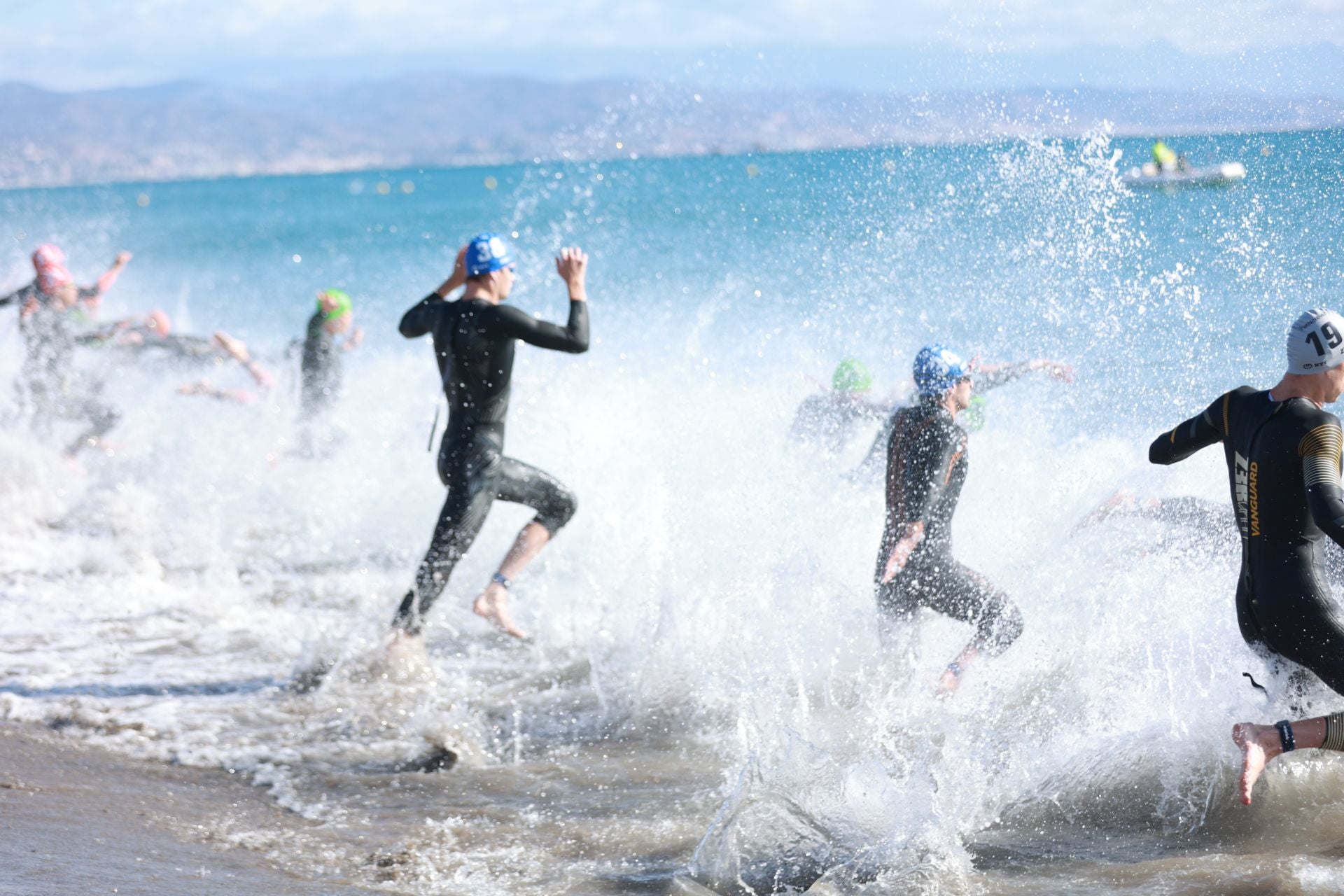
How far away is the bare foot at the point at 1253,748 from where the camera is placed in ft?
13.4

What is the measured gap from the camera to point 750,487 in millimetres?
7977

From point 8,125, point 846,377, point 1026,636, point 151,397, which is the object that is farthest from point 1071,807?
point 8,125

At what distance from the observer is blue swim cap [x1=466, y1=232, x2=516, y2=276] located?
636 cm

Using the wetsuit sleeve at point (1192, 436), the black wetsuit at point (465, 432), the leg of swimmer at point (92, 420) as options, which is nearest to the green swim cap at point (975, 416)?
the black wetsuit at point (465, 432)

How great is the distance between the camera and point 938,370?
5707mm

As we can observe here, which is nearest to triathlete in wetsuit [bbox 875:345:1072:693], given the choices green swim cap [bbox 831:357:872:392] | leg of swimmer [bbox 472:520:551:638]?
leg of swimmer [bbox 472:520:551:638]

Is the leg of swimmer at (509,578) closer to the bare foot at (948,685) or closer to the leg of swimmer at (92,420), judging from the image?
the bare foot at (948,685)

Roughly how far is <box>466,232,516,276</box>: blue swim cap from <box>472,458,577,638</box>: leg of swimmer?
3.19 feet

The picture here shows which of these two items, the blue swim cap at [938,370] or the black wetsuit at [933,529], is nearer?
the black wetsuit at [933,529]

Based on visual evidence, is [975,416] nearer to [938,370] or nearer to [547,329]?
[938,370]

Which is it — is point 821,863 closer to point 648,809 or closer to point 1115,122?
point 648,809

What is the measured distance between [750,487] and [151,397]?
8.32 meters

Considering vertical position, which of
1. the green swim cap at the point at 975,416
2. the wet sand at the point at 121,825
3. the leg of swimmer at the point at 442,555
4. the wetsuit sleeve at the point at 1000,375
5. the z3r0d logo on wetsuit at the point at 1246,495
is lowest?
the wet sand at the point at 121,825

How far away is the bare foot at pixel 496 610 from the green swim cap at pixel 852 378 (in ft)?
10.4
